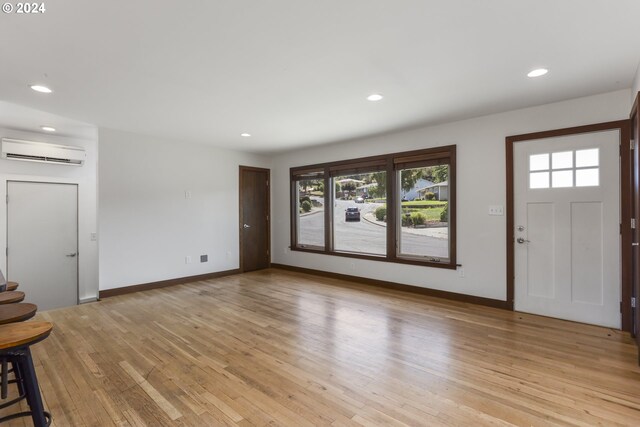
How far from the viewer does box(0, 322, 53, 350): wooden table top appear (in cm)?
146

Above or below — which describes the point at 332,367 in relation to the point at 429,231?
below

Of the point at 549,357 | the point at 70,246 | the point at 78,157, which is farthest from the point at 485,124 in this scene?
the point at 70,246

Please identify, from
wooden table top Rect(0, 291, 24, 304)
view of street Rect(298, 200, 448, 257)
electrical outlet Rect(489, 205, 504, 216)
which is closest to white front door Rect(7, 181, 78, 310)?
wooden table top Rect(0, 291, 24, 304)

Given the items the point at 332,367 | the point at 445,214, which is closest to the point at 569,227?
the point at 445,214

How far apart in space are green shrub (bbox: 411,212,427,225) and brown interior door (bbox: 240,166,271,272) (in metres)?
3.37

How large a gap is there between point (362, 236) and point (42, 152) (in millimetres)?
5305

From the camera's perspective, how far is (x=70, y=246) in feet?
17.2

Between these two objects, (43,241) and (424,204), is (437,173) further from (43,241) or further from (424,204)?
(43,241)

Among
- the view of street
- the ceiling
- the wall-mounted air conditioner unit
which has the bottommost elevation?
the view of street

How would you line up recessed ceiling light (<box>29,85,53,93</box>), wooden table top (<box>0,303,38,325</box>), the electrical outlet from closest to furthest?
1. wooden table top (<box>0,303,38,325</box>)
2. recessed ceiling light (<box>29,85,53,93</box>)
3. the electrical outlet

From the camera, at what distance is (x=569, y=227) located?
3512mm

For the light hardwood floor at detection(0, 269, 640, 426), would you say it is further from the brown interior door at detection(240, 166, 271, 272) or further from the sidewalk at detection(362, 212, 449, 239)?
the brown interior door at detection(240, 166, 271, 272)

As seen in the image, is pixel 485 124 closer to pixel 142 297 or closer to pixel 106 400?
pixel 106 400

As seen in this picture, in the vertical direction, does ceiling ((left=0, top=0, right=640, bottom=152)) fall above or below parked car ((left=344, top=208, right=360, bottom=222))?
above
